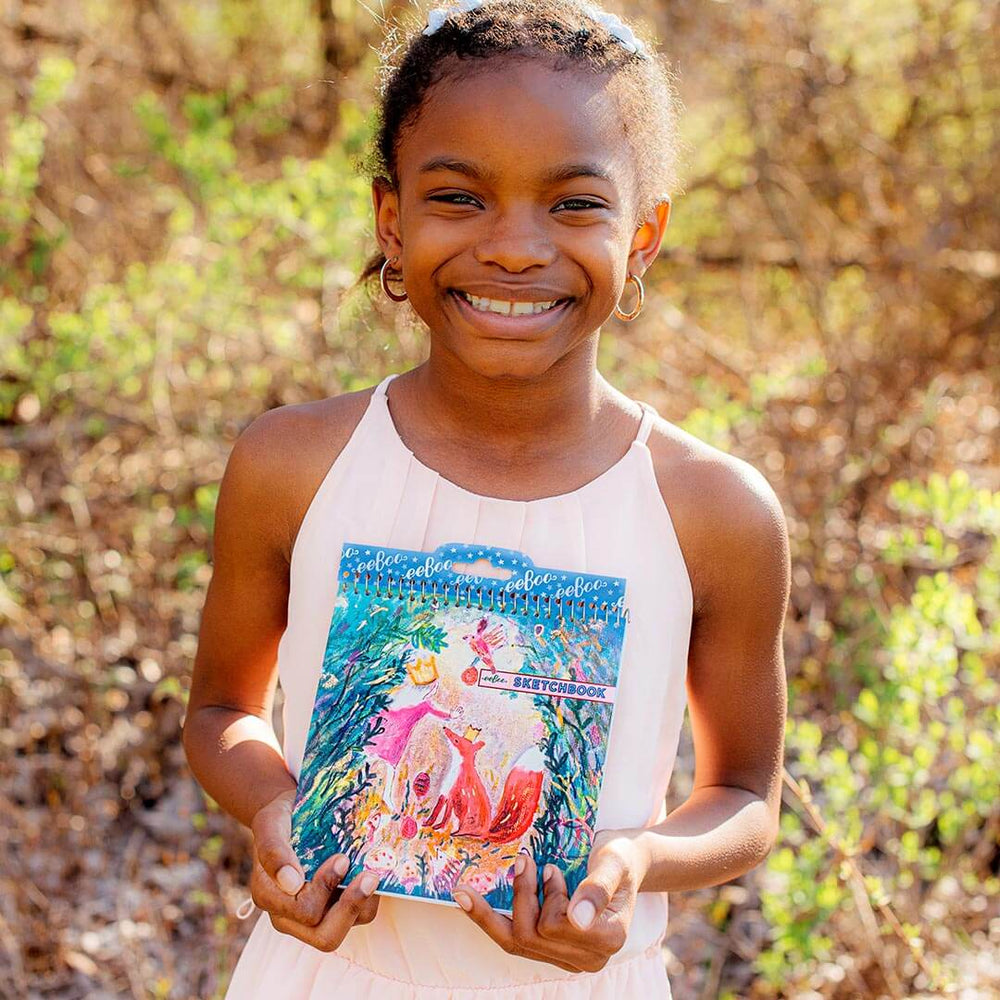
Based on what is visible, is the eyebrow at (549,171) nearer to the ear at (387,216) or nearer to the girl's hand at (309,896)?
the ear at (387,216)

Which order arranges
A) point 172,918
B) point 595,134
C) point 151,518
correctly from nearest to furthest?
point 595,134 → point 172,918 → point 151,518

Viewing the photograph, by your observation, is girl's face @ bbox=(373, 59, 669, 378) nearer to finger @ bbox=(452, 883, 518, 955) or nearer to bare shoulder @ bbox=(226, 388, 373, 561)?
bare shoulder @ bbox=(226, 388, 373, 561)

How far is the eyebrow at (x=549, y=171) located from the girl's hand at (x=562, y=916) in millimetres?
786

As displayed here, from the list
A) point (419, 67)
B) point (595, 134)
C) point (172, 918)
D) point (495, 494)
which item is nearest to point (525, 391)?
point (495, 494)

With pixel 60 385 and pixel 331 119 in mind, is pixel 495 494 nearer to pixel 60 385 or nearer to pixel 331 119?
pixel 60 385

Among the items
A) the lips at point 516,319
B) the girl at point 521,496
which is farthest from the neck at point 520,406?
the lips at point 516,319

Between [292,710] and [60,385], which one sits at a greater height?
[60,385]

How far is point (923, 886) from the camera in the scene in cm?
342

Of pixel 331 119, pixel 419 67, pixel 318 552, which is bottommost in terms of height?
pixel 318 552

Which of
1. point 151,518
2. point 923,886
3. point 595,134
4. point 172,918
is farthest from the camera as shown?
point 151,518

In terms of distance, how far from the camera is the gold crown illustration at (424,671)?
4.88 feet

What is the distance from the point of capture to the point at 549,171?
1.49m

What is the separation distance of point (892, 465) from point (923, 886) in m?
1.27

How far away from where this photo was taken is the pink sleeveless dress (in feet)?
5.21
